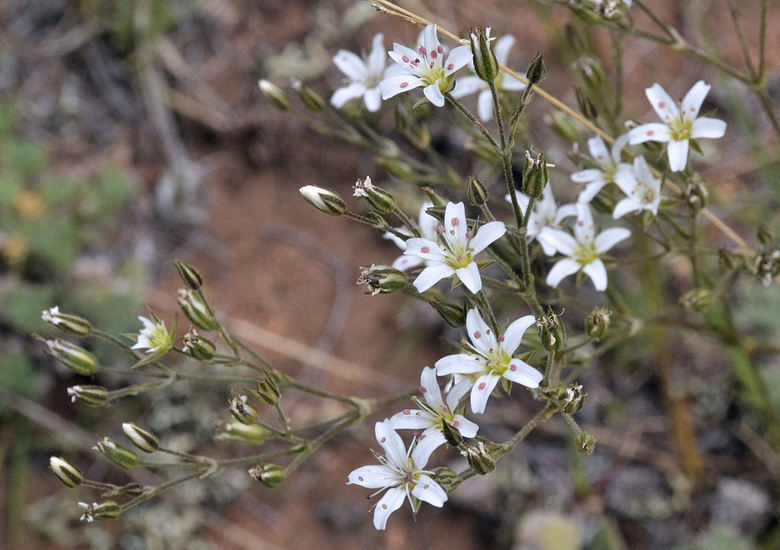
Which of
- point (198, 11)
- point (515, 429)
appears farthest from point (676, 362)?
point (198, 11)

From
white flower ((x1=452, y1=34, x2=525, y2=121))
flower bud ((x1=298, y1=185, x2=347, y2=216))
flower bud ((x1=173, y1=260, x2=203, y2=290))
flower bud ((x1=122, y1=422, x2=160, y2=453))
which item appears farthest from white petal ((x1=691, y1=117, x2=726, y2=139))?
flower bud ((x1=122, y1=422, x2=160, y2=453))

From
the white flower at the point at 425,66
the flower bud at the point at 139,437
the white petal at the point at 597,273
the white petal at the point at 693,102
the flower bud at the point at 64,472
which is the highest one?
the white flower at the point at 425,66

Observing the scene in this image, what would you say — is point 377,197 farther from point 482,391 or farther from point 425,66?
point 482,391

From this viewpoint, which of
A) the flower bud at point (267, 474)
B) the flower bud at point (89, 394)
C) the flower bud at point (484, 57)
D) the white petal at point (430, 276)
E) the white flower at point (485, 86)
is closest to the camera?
the flower bud at point (484, 57)

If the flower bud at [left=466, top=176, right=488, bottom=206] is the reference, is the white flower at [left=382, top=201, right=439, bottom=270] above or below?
below

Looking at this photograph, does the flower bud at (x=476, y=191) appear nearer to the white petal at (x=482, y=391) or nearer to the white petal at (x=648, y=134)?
the white petal at (x=482, y=391)

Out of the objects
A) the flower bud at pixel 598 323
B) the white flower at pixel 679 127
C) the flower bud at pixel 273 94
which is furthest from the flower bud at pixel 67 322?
the white flower at pixel 679 127

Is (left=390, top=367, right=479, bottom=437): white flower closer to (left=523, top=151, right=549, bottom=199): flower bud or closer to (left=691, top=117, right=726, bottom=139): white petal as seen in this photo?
(left=523, top=151, right=549, bottom=199): flower bud
